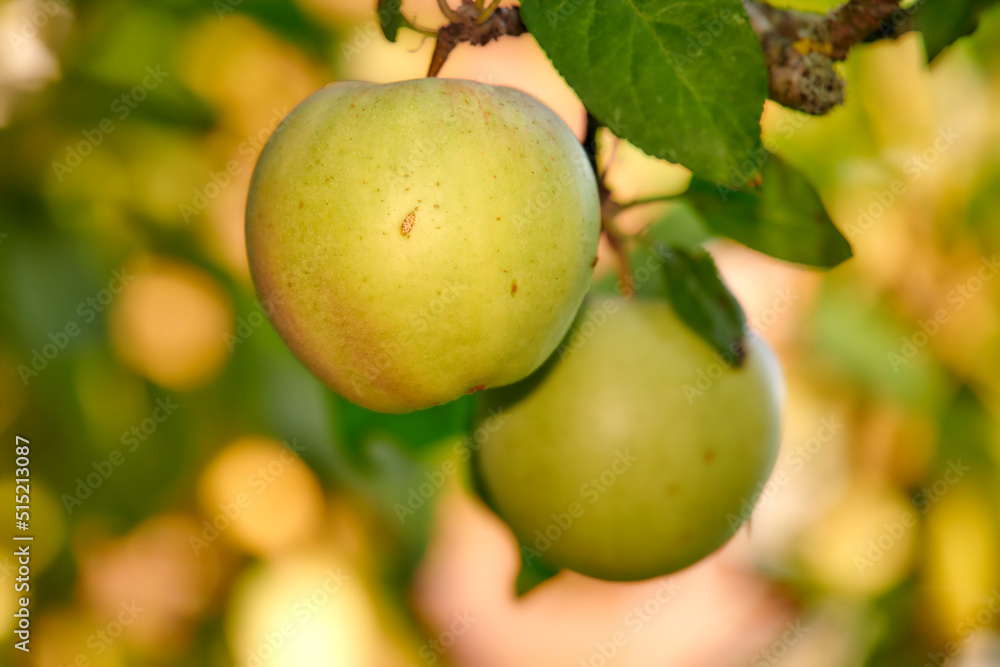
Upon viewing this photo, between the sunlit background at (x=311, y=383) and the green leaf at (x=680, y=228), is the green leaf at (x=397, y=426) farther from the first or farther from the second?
the green leaf at (x=680, y=228)

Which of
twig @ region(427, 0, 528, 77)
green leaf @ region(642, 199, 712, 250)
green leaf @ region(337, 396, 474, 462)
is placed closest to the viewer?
twig @ region(427, 0, 528, 77)

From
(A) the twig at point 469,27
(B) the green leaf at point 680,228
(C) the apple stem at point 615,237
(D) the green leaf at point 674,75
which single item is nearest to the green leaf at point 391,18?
(A) the twig at point 469,27

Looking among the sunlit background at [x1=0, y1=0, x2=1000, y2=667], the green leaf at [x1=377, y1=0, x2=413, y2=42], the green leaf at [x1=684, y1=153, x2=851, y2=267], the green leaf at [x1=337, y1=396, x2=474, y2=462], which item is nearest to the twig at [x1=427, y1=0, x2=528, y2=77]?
the green leaf at [x1=377, y1=0, x2=413, y2=42]

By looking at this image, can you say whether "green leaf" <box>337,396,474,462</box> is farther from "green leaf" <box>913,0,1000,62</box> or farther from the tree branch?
"green leaf" <box>913,0,1000,62</box>

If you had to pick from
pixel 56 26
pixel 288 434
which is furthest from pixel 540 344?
pixel 56 26

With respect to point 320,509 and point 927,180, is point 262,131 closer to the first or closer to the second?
point 320,509

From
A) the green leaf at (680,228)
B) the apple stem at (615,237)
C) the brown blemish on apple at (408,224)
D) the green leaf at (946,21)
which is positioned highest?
the green leaf at (946,21)
